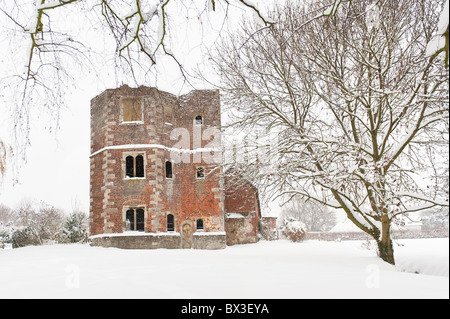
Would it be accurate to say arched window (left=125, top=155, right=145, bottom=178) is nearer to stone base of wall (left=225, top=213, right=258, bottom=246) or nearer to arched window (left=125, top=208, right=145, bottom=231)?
arched window (left=125, top=208, right=145, bottom=231)

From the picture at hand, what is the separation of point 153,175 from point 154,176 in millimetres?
79

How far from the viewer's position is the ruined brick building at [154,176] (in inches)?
812

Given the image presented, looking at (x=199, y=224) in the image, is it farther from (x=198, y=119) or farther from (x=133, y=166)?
(x=198, y=119)

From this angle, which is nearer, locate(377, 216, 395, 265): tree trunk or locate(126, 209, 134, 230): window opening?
locate(377, 216, 395, 265): tree trunk

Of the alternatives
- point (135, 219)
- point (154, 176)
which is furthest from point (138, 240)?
point (154, 176)

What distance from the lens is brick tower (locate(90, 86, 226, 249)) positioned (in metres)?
20.6

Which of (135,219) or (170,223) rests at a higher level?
(135,219)

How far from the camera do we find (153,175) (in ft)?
69.4

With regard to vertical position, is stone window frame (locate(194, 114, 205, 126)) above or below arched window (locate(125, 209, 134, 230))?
above

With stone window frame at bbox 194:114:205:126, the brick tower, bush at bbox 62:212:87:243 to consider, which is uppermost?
stone window frame at bbox 194:114:205:126

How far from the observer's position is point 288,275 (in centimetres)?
598

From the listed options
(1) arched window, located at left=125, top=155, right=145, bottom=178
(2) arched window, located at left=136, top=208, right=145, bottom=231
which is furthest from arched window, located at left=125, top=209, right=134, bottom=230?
(1) arched window, located at left=125, top=155, right=145, bottom=178

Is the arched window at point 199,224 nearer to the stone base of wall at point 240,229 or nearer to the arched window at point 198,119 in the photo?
the stone base of wall at point 240,229
